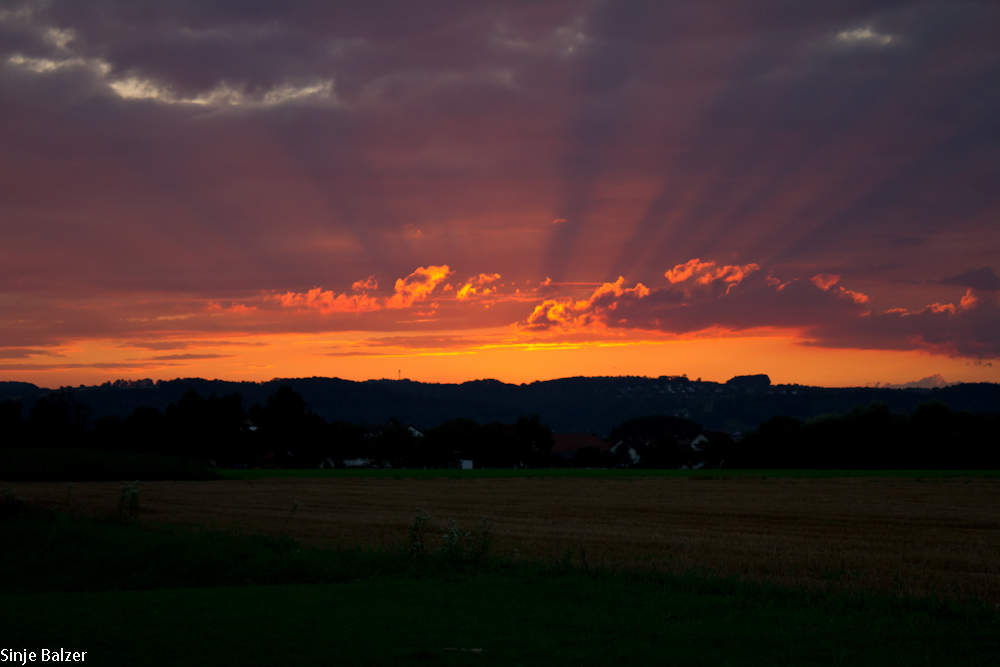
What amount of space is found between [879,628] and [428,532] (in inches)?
635

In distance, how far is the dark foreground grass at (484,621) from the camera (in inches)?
368

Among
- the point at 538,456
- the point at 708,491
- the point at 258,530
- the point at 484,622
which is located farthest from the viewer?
the point at 538,456

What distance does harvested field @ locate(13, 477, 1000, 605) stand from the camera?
1680 centimetres

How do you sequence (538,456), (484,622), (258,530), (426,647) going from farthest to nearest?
1. (538,456)
2. (258,530)
3. (484,622)
4. (426,647)

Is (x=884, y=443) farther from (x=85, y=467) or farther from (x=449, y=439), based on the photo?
(x=85, y=467)

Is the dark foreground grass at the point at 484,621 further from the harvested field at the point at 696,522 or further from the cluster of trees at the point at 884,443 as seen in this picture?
the cluster of trees at the point at 884,443

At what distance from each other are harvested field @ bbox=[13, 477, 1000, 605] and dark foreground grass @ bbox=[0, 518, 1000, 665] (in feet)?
7.01

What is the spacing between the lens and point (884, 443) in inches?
3438

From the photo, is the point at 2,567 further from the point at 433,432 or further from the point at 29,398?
the point at 29,398

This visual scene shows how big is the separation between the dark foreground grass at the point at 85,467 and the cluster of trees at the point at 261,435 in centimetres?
3423

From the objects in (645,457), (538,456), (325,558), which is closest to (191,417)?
(538,456)

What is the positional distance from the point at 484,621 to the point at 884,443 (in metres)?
86.9

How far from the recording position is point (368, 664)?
8.97 m

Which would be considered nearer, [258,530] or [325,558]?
[325,558]
